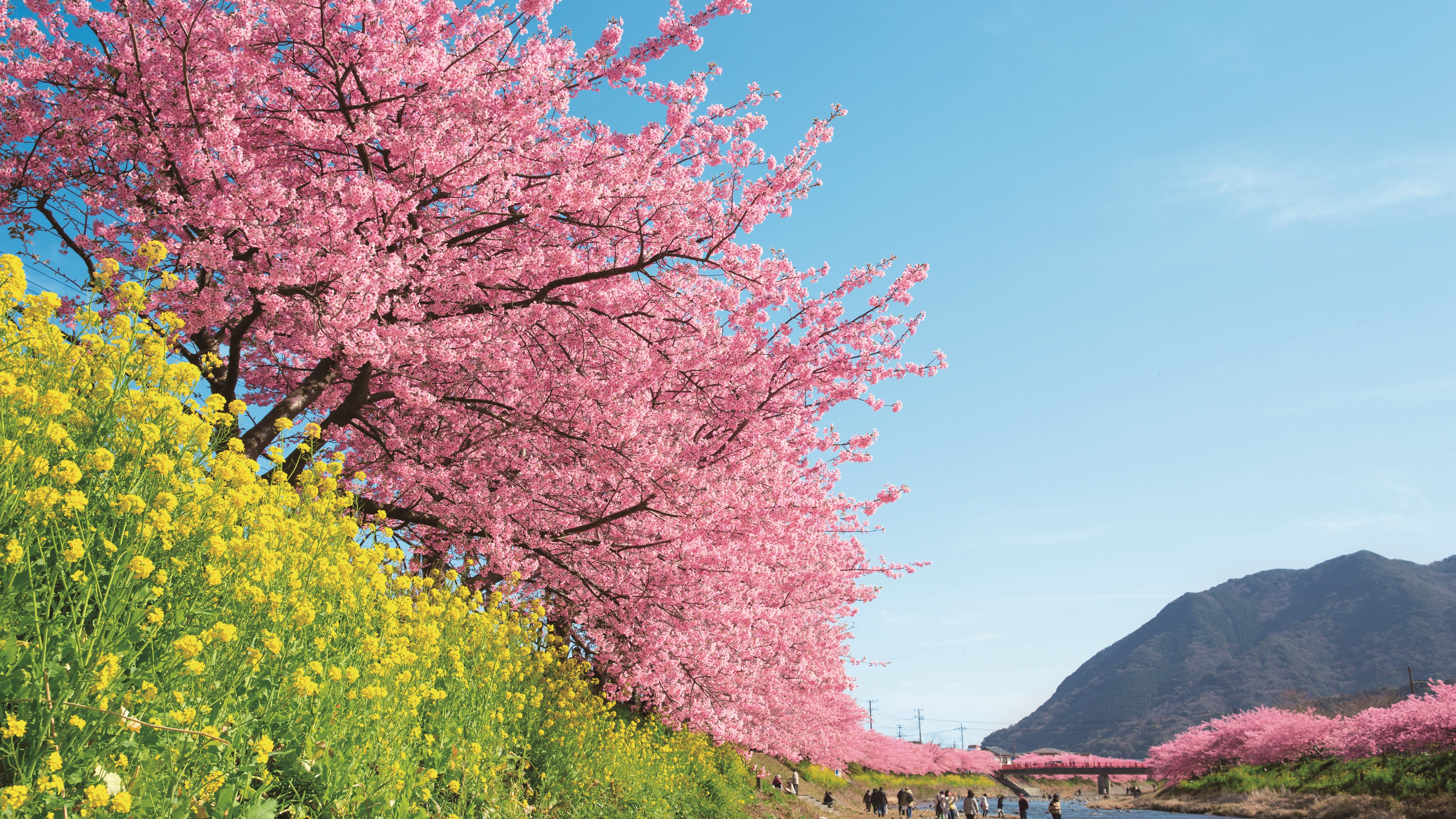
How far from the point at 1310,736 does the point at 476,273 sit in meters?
52.6

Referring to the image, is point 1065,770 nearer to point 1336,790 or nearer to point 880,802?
point 1336,790

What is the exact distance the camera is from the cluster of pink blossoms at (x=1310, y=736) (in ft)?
103

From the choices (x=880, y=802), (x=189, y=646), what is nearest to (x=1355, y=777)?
(x=880, y=802)

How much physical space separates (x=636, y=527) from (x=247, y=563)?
258 inches

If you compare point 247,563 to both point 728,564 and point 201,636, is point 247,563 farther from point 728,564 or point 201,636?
point 728,564

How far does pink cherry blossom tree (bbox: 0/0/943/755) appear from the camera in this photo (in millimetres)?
6656

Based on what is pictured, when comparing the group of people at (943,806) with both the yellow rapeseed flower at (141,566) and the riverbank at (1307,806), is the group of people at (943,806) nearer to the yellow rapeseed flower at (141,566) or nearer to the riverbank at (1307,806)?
the riverbank at (1307,806)

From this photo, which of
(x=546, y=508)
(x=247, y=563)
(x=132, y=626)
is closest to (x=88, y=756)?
(x=132, y=626)

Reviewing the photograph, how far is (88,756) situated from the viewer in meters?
2.75

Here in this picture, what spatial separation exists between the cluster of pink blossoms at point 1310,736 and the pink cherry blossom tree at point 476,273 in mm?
36661

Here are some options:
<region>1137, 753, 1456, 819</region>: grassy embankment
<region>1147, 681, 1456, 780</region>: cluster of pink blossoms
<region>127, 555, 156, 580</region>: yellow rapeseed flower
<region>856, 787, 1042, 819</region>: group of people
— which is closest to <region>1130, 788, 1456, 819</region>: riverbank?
<region>1137, 753, 1456, 819</region>: grassy embankment

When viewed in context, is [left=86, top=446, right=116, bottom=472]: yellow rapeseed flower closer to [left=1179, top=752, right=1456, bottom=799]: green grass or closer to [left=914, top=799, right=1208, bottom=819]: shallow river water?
[left=914, top=799, right=1208, bottom=819]: shallow river water

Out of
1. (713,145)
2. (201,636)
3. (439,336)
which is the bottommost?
(201,636)

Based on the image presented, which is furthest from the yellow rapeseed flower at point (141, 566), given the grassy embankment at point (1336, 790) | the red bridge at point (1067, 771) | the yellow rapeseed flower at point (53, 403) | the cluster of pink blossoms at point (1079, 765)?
the cluster of pink blossoms at point (1079, 765)
